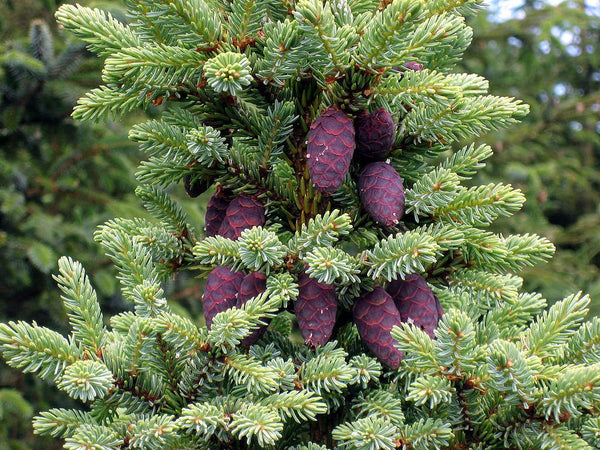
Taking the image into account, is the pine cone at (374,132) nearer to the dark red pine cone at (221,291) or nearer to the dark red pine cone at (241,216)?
the dark red pine cone at (241,216)

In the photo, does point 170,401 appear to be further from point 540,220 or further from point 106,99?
point 540,220

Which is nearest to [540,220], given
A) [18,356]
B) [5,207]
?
[5,207]

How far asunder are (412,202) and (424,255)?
0.55 ft

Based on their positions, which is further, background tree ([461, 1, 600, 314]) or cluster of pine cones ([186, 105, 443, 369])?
background tree ([461, 1, 600, 314])

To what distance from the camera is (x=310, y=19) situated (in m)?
1.01

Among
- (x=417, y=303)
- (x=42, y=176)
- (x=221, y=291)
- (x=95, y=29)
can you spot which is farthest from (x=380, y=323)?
(x=42, y=176)

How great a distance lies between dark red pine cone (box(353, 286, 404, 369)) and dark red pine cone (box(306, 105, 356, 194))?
9.5 inches

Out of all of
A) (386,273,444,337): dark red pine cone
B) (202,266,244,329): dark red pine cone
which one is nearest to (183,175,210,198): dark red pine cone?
(202,266,244,329): dark red pine cone

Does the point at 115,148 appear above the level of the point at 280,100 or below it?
below

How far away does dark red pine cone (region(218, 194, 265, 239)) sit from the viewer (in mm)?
1221

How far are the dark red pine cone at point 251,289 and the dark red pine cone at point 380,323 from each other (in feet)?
0.67

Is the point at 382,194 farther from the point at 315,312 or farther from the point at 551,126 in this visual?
the point at 551,126

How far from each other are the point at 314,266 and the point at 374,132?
0.34 meters

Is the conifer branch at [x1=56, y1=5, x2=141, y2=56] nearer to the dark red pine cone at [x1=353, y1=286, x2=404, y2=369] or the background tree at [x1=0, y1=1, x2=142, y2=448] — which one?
the dark red pine cone at [x1=353, y1=286, x2=404, y2=369]
